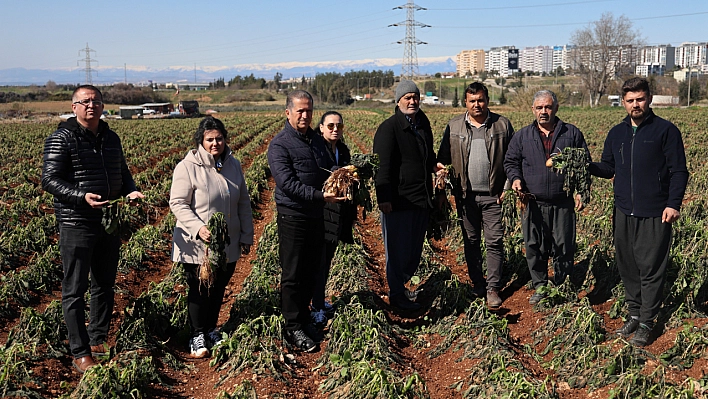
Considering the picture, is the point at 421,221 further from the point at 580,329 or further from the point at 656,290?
the point at 656,290

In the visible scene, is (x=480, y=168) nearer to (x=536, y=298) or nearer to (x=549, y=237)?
(x=549, y=237)

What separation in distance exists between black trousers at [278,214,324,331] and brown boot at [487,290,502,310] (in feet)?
6.74

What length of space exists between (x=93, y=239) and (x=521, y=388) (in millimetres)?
3524

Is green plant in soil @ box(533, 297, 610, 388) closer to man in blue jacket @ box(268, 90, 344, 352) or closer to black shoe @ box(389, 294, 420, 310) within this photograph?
black shoe @ box(389, 294, 420, 310)

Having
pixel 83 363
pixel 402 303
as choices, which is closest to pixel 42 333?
pixel 83 363

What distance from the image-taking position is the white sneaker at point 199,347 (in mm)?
5324

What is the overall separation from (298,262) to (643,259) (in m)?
3.08

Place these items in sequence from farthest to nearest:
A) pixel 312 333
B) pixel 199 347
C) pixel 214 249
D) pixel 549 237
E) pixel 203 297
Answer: pixel 549 237
pixel 312 333
pixel 199 347
pixel 203 297
pixel 214 249

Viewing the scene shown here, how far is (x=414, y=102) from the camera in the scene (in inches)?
232

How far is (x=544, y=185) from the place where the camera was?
19.5 feet

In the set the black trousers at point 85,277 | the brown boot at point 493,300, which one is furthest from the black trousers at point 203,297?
the brown boot at point 493,300

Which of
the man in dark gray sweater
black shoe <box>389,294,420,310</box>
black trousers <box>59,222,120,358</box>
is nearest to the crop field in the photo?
black shoe <box>389,294,420,310</box>

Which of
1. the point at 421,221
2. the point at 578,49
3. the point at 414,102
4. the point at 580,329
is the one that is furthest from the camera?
the point at 578,49

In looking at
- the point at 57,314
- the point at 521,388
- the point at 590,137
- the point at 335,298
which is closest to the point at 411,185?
the point at 335,298
